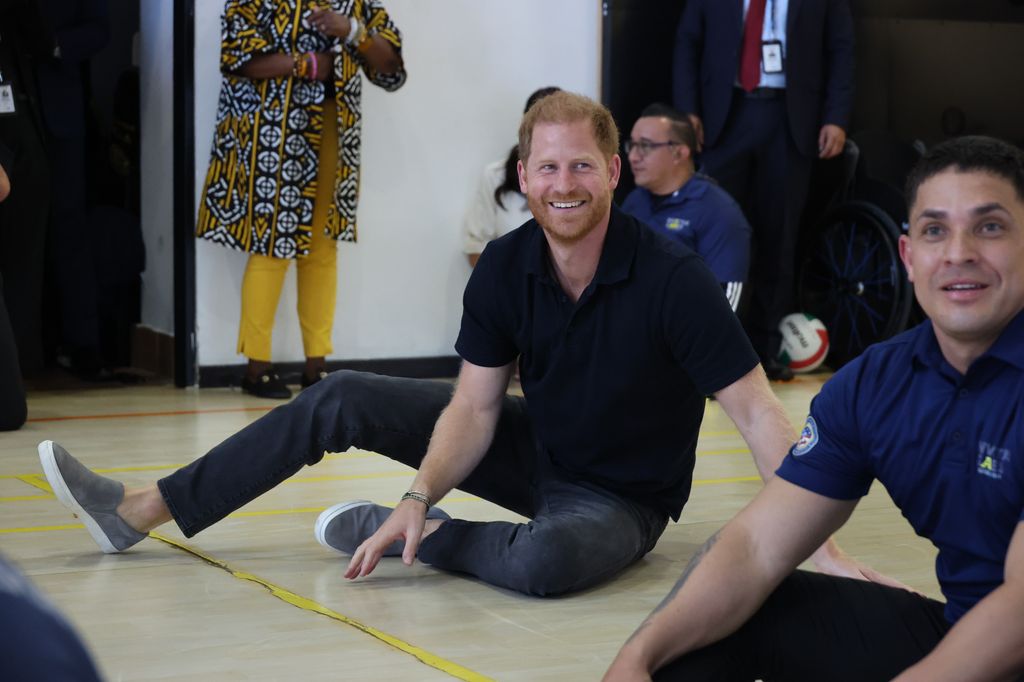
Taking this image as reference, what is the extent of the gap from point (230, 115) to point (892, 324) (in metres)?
2.85

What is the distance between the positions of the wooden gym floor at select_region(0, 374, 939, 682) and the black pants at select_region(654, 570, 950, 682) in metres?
0.46

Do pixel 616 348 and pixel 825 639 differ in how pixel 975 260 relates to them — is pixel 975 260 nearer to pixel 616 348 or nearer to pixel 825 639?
pixel 825 639

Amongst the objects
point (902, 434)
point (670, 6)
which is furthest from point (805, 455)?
point (670, 6)

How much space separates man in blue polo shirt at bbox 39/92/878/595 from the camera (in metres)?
2.50

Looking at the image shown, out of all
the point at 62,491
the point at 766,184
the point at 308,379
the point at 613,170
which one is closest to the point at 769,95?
the point at 766,184

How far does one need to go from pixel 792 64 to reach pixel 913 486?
4.34 metres

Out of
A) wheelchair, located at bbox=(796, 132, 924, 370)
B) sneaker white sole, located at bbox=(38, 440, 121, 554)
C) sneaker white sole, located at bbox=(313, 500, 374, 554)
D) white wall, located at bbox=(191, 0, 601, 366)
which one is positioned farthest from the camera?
wheelchair, located at bbox=(796, 132, 924, 370)

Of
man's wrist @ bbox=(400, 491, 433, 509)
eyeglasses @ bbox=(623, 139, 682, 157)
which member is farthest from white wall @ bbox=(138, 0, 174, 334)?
man's wrist @ bbox=(400, 491, 433, 509)

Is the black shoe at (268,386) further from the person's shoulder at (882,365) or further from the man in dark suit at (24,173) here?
the person's shoulder at (882,365)

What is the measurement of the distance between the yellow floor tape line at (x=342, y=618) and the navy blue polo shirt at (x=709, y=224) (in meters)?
2.78

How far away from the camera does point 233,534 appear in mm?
3035

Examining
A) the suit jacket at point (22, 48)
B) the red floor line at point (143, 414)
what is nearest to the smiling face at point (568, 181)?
the red floor line at point (143, 414)

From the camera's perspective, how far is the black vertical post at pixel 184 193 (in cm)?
529

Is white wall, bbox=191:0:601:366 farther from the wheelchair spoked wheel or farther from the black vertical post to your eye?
the wheelchair spoked wheel
